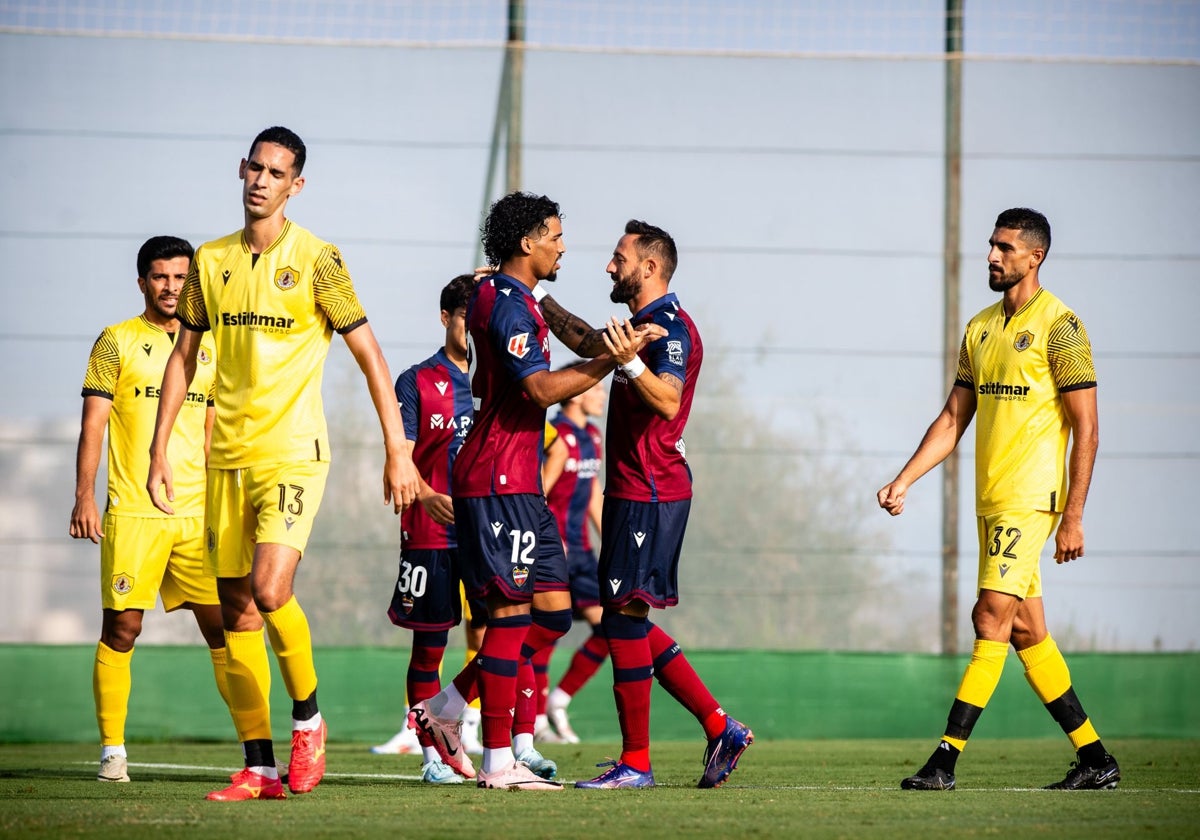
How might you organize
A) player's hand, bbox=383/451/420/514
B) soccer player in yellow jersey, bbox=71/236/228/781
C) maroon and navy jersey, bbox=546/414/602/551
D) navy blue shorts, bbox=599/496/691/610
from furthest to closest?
1. maroon and navy jersey, bbox=546/414/602/551
2. soccer player in yellow jersey, bbox=71/236/228/781
3. navy blue shorts, bbox=599/496/691/610
4. player's hand, bbox=383/451/420/514

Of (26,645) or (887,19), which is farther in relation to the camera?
(887,19)

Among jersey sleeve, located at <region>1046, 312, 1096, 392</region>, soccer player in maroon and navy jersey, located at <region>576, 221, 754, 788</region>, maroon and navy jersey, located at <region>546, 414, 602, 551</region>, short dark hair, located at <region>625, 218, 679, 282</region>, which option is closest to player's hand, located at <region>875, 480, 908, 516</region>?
jersey sleeve, located at <region>1046, 312, 1096, 392</region>

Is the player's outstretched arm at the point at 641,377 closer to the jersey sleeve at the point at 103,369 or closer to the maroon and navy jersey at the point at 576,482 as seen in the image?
the jersey sleeve at the point at 103,369

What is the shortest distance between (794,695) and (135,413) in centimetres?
592

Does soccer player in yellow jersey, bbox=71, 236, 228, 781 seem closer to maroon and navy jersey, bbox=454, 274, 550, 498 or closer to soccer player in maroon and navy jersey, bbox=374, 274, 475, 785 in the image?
soccer player in maroon and navy jersey, bbox=374, 274, 475, 785

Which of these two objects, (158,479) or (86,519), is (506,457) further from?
(86,519)

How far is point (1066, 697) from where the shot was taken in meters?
6.63

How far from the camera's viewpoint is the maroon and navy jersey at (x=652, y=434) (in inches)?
247

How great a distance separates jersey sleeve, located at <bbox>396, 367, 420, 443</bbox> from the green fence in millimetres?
3699

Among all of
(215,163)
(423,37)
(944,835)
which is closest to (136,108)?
(215,163)

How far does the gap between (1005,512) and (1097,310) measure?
5996 millimetres

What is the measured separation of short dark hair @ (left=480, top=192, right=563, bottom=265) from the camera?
6051 millimetres

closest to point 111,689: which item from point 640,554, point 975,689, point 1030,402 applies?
point 640,554

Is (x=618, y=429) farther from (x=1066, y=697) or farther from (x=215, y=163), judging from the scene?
(x=215, y=163)
